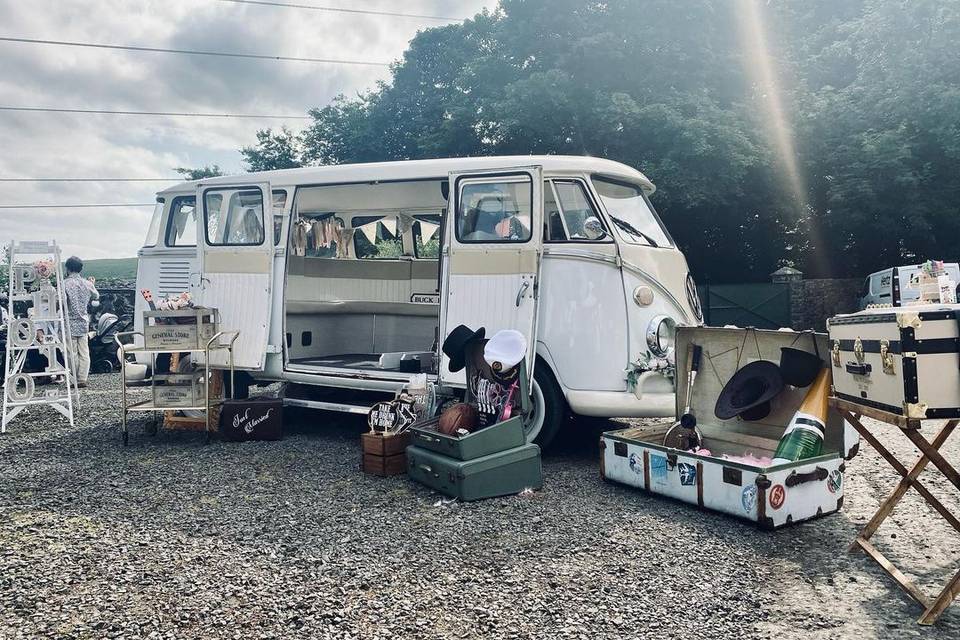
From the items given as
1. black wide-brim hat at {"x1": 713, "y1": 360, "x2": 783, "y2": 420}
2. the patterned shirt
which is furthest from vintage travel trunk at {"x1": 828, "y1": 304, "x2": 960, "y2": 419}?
the patterned shirt

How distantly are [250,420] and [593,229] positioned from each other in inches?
141

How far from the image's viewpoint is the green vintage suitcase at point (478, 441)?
4.64m

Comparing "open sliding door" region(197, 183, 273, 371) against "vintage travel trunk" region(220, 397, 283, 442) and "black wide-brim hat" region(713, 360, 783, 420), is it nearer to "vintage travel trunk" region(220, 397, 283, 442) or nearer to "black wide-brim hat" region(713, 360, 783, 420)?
"vintage travel trunk" region(220, 397, 283, 442)

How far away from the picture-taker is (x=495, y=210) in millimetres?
5730

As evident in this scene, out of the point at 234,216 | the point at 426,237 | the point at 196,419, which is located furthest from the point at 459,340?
the point at 426,237

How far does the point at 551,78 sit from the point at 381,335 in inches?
446

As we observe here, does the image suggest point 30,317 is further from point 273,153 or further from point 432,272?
point 273,153

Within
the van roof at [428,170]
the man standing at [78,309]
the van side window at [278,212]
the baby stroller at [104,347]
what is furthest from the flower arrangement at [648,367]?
the baby stroller at [104,347]

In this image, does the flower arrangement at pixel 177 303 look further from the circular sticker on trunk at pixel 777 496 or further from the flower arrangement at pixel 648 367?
the circular sticker on trunk at pixel 777 496

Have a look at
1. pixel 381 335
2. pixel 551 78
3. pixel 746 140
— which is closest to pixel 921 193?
pixel 746 140

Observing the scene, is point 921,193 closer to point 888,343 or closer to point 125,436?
point 888,343

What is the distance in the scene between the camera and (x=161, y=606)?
10.2ft

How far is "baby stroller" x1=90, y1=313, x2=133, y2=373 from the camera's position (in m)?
12.5

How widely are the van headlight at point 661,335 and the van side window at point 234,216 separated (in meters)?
3.85
